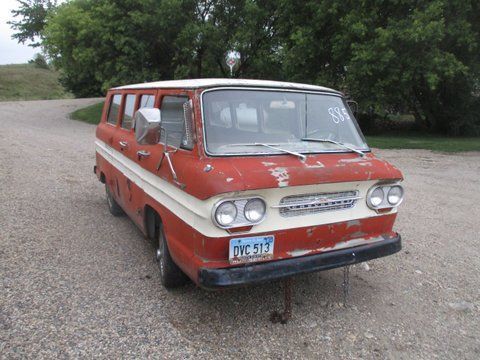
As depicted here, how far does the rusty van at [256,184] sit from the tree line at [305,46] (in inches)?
464

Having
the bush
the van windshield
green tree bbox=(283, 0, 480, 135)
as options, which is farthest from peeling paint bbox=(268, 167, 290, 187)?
the bush

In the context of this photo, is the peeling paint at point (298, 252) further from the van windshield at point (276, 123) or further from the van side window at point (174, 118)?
the van side window at point (174, 118)

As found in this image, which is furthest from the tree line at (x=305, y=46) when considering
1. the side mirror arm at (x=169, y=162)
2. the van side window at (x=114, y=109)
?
the side mirror arm at (x=169, y=162)

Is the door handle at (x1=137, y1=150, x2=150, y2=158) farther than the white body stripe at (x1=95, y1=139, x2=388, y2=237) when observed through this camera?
Yes

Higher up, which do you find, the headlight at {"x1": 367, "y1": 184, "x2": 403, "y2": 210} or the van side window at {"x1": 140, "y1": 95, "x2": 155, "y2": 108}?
the van side window at {"x1": 140, "y1": 95, "x2": 155, "y2": 108}

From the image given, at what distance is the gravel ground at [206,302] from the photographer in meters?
3.18

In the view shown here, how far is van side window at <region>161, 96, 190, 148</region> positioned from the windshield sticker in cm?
143

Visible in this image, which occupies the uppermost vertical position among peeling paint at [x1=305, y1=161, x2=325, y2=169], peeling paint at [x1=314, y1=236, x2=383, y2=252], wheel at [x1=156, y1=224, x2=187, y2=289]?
peeling paint at [x1=305, y1=161, x2=325, y2=169]

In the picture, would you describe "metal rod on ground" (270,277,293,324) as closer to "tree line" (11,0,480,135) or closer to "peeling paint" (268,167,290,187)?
"peeling paint" (268,167,290,187)

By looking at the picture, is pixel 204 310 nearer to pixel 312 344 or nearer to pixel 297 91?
pixel 312 344

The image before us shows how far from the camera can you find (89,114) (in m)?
24.8

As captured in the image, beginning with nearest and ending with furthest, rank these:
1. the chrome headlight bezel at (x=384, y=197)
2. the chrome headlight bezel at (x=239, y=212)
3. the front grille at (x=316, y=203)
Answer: the chrome headlight bezel at (x=239, y=212), the front grille at (x=316, y=203), the chrome headlight bezel at (x=384, y=197)

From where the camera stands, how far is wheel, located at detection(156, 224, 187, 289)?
3861mm

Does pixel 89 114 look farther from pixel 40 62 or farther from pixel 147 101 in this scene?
pixel 40 62
